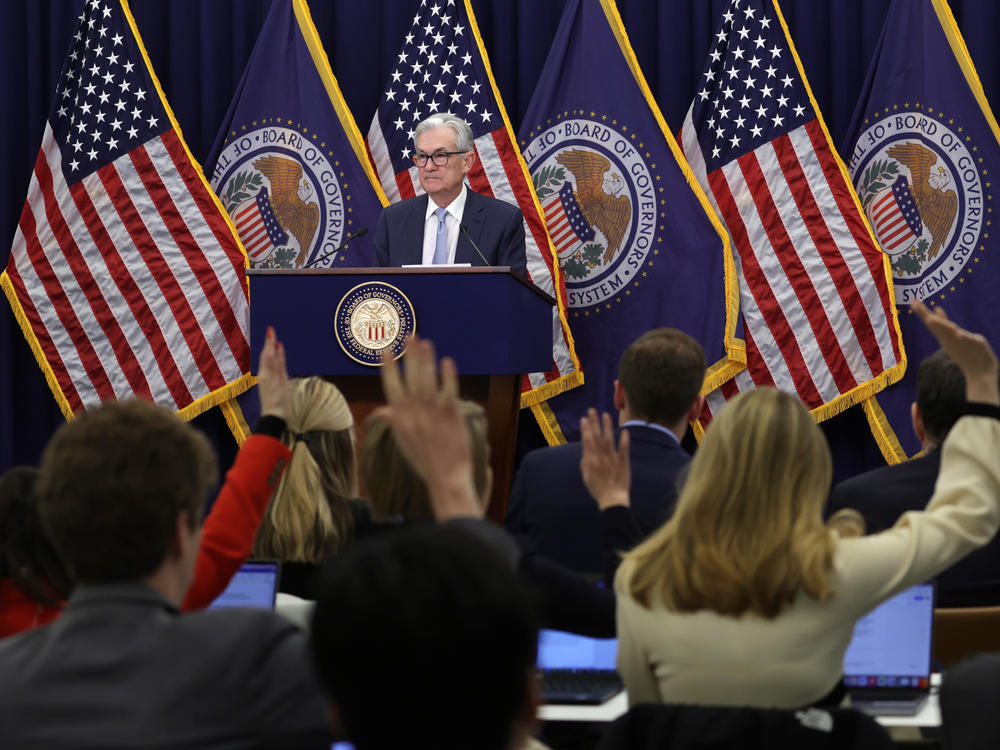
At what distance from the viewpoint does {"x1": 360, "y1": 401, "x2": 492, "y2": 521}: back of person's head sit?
1882mm

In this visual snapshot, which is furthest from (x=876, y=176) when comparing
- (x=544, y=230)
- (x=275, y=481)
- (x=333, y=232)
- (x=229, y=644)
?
(x=229, y=644)

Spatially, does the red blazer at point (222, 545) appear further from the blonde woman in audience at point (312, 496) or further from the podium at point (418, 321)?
the podium at point (418, 321)

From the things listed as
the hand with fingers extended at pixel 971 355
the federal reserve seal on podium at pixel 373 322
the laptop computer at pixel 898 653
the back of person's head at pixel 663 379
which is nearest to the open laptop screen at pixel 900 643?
the laptop computer at pixel 898 653

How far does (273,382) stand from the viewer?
2057mm

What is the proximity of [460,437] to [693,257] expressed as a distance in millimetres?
4993

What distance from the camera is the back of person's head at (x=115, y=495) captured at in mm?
1390

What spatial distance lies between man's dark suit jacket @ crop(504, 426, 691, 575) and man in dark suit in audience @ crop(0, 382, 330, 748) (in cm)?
144

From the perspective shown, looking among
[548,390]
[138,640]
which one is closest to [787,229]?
[548,390]

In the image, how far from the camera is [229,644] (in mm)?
1323

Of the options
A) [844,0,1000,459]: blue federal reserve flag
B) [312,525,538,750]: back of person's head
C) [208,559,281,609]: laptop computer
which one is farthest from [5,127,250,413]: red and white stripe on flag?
[312,525,538,750]: back of person's head

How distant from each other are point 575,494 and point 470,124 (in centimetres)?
381

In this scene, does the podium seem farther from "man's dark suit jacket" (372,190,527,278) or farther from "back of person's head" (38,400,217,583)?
"back of person's head" (38,400,217,583)

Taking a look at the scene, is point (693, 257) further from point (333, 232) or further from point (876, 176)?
point (333, 232)

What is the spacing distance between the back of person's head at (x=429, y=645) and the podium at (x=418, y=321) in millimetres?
3460
